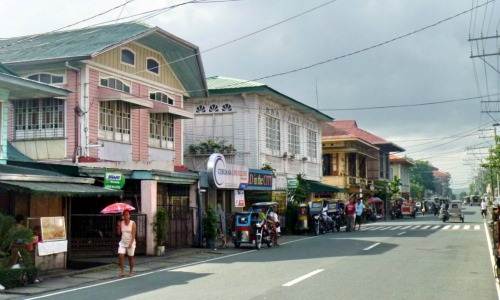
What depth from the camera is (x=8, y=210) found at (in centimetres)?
1611

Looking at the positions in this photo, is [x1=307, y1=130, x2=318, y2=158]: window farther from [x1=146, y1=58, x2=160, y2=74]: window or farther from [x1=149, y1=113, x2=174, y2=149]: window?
[x1=146, y1=58, x2=160, y2=74]: window

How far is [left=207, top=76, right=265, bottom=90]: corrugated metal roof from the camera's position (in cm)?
3349

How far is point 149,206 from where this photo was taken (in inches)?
804

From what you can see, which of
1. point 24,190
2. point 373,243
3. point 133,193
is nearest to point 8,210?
point 24,190

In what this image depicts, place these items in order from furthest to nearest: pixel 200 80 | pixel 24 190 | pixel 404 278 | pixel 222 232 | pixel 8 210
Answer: pixel 200 80 → pixel 222 232 → pixel 8 210 → pixel 24 190 → pixel 404 278

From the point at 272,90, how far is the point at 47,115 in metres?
14.3

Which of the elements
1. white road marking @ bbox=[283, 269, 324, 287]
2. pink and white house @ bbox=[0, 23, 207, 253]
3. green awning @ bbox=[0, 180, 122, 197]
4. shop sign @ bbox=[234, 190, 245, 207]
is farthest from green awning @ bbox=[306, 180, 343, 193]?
white road marking @ bbox=[283, 269, 324, 287]

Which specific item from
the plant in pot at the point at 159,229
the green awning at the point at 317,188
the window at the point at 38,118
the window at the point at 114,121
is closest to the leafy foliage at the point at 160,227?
the plant in pot at the point at 159,229

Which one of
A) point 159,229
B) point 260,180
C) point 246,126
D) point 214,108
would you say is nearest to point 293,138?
point 246,126

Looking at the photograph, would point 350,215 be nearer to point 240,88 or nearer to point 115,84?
point 240,88

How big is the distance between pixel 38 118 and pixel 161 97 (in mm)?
6375

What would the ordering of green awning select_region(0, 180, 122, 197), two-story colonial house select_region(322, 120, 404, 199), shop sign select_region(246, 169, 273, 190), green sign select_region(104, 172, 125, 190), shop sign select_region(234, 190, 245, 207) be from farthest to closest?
two-story colonial house select_region(322, 120, 404, 199) < shop sign select_region(246, 169, 273, 190) < shop sign select_region(234, 190, 245, 207) < green sign select_region(104, 172, 125, 190) < green awning select_region(0, 180, 122, 197)

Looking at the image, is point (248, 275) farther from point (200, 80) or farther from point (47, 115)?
point (200, 80)

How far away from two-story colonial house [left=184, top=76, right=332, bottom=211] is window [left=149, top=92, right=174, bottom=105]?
17.7ft
